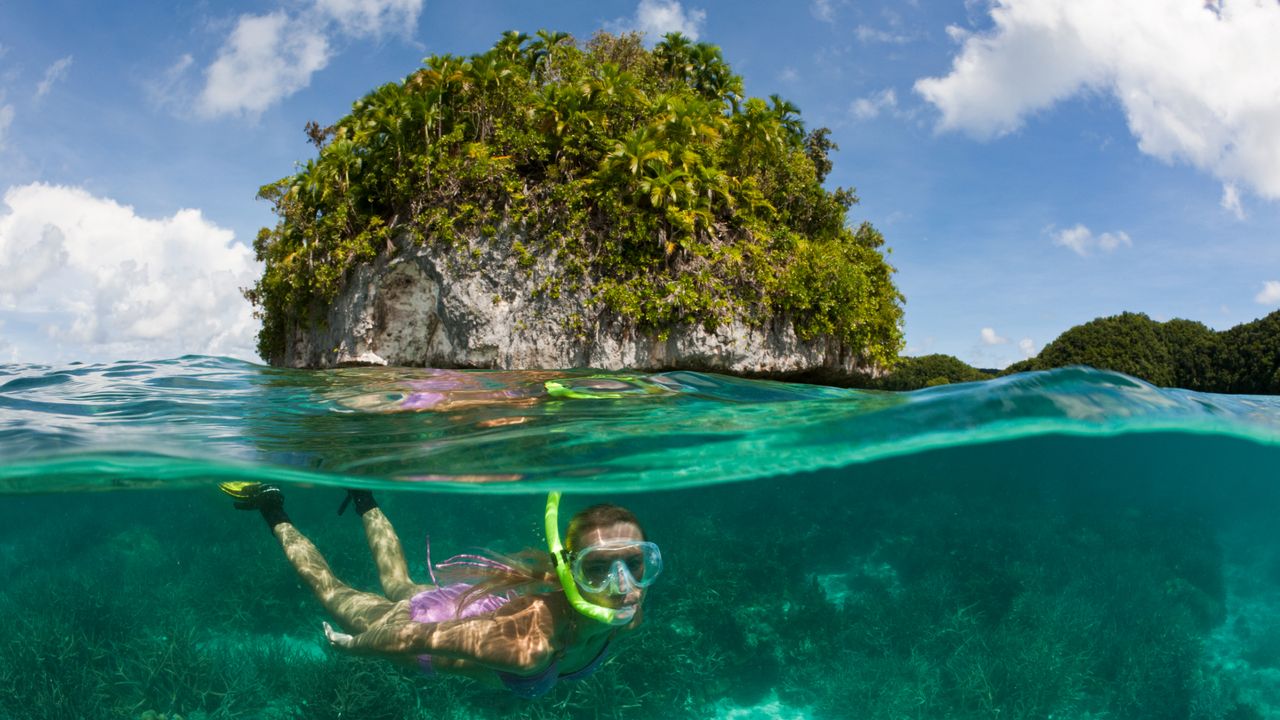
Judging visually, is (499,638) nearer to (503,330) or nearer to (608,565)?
(608,565)

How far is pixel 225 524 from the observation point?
16859 millimetres

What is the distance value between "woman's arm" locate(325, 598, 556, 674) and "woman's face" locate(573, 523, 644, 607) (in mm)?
458

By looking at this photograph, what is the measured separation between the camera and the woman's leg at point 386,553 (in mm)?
7059

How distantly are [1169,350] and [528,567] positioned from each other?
51238 mm

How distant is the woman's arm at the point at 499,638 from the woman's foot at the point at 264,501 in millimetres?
3771

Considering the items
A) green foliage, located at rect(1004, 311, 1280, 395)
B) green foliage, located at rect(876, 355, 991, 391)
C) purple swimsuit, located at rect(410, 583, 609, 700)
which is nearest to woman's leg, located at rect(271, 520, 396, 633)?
purple swimsuit, located at rect(410, 583, 609, 700)

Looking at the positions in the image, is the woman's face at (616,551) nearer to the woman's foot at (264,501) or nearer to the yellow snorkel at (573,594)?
the yellow snorkel at (573,594)

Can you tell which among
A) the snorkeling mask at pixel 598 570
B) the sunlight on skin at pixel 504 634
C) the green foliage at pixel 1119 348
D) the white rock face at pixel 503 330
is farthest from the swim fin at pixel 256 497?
the green foliage at pixel 1119 348

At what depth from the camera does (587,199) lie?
672 inches

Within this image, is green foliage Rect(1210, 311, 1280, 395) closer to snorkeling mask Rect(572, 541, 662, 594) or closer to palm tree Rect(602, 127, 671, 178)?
palm tree Rect(602, 127, 671, 178)

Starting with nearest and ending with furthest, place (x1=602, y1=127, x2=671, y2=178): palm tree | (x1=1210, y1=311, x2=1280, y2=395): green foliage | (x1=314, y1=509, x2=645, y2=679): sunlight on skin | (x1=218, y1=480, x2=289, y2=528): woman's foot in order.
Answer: (x1=314, y1=509, x2=645, y2=679): sunlight on skin < (x1=218, y1=480, x2=289, y2=528): woman's foot < (x1=602, y1=127, x2=671, y2=178): palm tree < (x1=1210, y1=311, x2=1280, y2=395): green foliage

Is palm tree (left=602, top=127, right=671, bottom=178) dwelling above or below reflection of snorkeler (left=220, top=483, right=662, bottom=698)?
above

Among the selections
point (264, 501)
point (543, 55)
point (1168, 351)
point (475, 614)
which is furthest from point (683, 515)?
point (1168, 351)

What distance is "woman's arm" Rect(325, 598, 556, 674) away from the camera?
4.80 meters
